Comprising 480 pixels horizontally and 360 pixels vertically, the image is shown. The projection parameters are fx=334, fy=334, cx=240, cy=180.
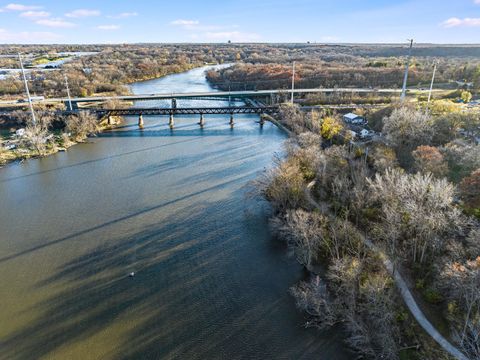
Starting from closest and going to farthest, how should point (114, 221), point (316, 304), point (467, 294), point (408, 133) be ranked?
point (467, 294), point (316, 304), point (114, 221), point (408, 133)

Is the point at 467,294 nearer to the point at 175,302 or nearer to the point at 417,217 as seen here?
the point at 417,217

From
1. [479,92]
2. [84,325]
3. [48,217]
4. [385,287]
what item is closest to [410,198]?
[385,287]

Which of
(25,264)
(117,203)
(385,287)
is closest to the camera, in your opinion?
(385,287)

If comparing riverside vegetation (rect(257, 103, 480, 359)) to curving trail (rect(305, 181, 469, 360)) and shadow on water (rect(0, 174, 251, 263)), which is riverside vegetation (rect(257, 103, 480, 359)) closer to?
curving trail (rect(305, 181, 469, 360))

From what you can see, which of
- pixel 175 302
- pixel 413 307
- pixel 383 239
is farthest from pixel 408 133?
pixel 175 302

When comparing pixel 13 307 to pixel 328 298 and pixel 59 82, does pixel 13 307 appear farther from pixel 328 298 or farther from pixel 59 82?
pixel 59 82

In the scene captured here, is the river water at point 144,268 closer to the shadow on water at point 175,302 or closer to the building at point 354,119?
the shadow on water at point 175,302

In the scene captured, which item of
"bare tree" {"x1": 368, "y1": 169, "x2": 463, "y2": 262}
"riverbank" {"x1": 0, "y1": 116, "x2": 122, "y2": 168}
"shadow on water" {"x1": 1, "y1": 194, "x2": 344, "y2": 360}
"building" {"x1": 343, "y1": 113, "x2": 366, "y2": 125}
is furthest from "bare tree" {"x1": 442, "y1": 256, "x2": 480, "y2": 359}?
"riverbank" {"x1": 0, "y1": 116, "x2": 122, "y2": 168}

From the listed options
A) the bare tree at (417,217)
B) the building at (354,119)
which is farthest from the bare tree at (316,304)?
the building at (354,119)
